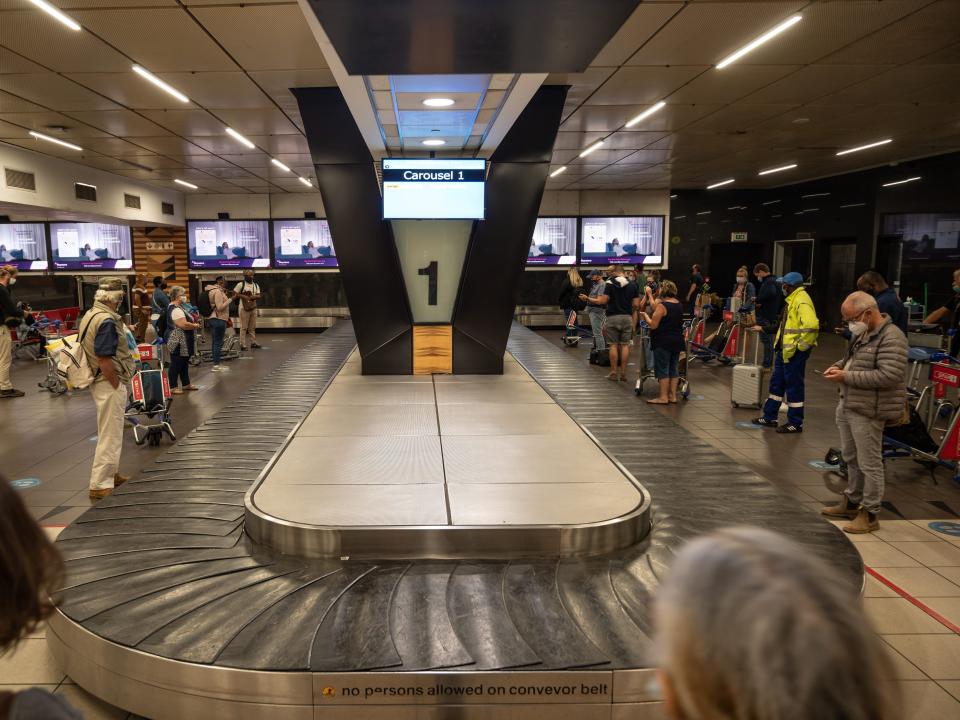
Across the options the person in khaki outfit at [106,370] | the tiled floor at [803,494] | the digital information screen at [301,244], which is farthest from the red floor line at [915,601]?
the digital information screen at [301,244]

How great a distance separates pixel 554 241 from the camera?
20734 mm

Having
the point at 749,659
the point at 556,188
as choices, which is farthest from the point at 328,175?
the point at 556,188

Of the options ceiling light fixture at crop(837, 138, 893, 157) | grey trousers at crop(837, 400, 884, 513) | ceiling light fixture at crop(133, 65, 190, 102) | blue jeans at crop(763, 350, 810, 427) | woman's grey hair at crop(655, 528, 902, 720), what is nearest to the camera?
woman's grey hair at crop(655, 528, 902, 720)

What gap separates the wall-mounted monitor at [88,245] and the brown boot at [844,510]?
20538mm

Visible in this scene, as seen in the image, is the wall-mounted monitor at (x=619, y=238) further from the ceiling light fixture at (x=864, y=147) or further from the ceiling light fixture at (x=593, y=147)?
the ceiling light fixture at (x=593, y=147)

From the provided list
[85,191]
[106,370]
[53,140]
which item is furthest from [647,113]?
[85,191]

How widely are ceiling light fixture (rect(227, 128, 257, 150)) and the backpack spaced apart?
19.1 ft

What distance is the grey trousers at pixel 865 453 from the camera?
16.4 ft

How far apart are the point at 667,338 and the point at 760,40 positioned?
4.05m

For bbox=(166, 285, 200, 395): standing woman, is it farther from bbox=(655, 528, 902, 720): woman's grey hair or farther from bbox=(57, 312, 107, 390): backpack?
bbox=(655, 528, 902, 720): woman's grey hair

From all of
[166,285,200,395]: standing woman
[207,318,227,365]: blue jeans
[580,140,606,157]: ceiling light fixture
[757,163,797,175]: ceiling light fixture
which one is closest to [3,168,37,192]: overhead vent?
[207,318,227,365]: blue jeans

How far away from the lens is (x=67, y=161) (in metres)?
13.8

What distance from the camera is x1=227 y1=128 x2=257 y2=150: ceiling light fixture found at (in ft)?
35.0

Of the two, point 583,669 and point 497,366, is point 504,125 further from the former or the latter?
point 583,669
